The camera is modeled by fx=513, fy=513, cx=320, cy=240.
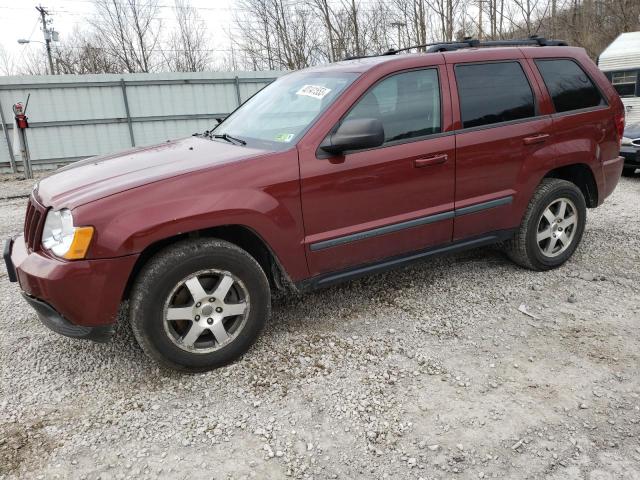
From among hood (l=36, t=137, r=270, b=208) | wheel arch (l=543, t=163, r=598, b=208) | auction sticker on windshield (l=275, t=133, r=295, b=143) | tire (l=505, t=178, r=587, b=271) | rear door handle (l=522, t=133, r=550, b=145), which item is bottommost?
tire (l=505, t=178, r=587, b=271)

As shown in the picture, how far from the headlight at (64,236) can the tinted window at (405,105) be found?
67.4 inches

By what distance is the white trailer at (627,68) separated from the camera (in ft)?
40.1

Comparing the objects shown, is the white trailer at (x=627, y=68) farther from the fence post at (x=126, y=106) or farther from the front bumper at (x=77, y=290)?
the front bumper at (x=77, y=290)

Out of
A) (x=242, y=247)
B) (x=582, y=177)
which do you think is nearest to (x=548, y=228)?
(x=582, y=177)

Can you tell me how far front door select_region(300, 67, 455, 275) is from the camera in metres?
3.16

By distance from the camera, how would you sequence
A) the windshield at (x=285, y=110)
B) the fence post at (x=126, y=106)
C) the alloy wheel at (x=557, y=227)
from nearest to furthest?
the windshield at (x=285, y=110)
the alloy wheel at (x=557, y=227)
the fence post at (x=126, y=106)

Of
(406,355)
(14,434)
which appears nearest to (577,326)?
(406,355)

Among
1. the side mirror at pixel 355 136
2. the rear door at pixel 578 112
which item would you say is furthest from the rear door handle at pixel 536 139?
the side mirror at pixel 355 136

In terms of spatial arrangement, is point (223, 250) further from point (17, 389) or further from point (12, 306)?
point (12, 306)

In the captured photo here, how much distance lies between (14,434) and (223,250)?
1.38 meters

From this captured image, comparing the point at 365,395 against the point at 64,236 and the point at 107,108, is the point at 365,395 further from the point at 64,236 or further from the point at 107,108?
the point at 107,108

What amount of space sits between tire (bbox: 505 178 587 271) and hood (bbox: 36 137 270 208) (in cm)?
231

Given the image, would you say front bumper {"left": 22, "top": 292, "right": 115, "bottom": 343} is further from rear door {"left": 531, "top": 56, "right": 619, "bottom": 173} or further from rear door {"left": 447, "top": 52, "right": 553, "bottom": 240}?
rear door {"left": 531, "top": 56, "right": 619, "bottom": 173}

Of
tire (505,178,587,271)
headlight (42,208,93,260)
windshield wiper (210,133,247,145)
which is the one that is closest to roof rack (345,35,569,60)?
tire (505,178,587,271)
